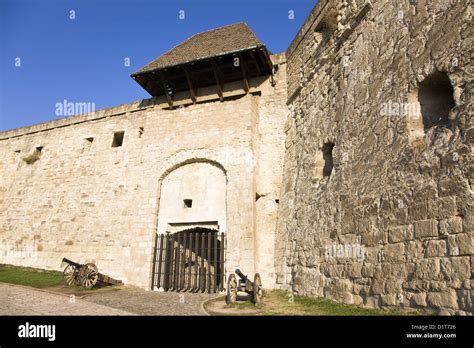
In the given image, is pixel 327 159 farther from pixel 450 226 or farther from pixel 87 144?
pixel 87 144

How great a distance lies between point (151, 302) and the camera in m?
7.34

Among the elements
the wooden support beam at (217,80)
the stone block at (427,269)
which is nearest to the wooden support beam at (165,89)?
the wooden support beam at (217,80)

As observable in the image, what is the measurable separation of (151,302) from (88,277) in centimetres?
279

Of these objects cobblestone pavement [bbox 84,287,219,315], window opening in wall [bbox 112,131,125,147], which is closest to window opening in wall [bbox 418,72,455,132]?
cobblestone pavement [bbox 84,287,219,315]

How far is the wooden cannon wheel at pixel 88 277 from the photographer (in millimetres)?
9086

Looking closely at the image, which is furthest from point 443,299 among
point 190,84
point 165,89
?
point 165,89

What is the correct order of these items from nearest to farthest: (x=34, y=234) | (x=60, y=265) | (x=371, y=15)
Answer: (x=371, y=15)
(x=60, y=265)
(x=34, y=234)

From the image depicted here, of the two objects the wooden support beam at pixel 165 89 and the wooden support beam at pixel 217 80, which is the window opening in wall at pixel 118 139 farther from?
the wooden support beam at pixel 217 80

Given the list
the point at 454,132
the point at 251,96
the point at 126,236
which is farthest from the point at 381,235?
the point at 126,236

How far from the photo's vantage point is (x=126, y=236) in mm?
10695

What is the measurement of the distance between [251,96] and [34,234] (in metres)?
9.59

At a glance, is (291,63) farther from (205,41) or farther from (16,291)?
(16,291)

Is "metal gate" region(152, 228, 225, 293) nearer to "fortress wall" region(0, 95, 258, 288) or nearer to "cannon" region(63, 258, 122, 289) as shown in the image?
"fortress wall" region(0, 95, 258, 288)

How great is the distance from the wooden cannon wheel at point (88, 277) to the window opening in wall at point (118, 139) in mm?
5293
